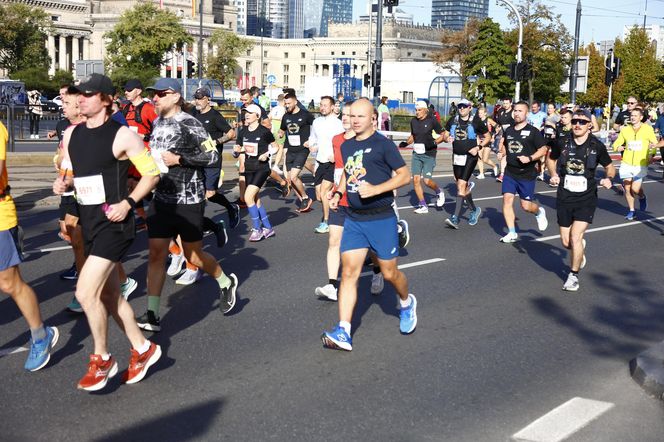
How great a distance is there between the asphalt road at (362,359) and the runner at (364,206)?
1.30 feet

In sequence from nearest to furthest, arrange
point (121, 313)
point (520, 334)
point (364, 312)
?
point (121, 313) < point (520, 334) < point (364, 312)

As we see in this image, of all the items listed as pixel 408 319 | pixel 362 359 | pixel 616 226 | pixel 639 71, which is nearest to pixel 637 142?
pixel 616 226

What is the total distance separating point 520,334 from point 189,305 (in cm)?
293

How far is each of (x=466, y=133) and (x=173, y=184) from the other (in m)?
7.48

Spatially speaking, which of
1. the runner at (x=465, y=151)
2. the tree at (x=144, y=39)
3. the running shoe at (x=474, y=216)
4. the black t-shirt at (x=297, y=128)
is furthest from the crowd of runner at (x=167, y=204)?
the tree at (x=144, y=39)

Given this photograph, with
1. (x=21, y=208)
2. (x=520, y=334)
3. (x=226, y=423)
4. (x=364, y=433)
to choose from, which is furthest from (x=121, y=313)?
(x=21, y=208)

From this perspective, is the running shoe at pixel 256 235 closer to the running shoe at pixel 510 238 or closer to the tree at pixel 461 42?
the running shoe at pixel 510 238

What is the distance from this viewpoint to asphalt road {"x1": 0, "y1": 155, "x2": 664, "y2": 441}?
5.08m

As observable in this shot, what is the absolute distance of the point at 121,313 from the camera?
5699 millimetres

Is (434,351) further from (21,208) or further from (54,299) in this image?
(21,208)

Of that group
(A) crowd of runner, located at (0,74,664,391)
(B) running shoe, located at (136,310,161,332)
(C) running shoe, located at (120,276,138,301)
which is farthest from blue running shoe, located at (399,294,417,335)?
(C) running shoe, located at (120,276,138,301)

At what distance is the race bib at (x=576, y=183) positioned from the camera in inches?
365

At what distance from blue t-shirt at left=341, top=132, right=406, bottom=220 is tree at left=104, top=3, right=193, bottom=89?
73058 millimetres

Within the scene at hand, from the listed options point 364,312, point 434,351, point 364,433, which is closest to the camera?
point 364,433
